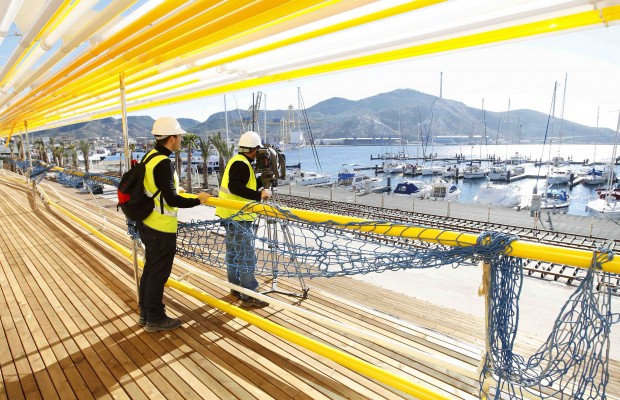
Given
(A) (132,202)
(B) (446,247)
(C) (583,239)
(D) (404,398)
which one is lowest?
(C) (583,239)

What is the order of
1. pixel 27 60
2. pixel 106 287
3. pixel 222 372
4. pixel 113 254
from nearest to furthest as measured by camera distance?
1. pixel 222 372
2. pixel 106 287
3. pixel 27 60
4. pixel 113 254

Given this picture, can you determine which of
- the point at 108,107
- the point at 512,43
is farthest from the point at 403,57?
the point at 108,107

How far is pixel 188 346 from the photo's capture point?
264 cm

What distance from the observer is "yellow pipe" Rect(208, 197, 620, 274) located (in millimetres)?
1304

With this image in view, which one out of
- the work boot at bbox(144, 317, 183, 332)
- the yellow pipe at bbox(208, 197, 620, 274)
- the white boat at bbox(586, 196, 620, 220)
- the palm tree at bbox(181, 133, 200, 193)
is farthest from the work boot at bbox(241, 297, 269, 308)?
the white boat at bbox(586, 196, 620, 220)

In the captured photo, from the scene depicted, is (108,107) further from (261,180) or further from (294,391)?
(294,391)

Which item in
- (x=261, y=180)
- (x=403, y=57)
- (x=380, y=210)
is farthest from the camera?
(x=380, y=210)

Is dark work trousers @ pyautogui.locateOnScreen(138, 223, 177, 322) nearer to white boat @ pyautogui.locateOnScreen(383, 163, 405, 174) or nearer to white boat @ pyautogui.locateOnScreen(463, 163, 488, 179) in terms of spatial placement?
white boat @ pyautogui.locateOnScreen(463, 163, 488, 179)

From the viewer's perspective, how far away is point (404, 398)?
83.2 inches

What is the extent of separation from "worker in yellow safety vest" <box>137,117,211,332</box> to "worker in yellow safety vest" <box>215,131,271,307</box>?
48 cm

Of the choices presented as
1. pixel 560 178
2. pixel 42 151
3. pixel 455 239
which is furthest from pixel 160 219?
pixel 560 178

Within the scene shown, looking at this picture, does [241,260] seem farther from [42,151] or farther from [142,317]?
[42,151]

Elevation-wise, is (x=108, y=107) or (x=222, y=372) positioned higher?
(x=108, y=107)

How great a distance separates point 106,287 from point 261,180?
78.6 inches
